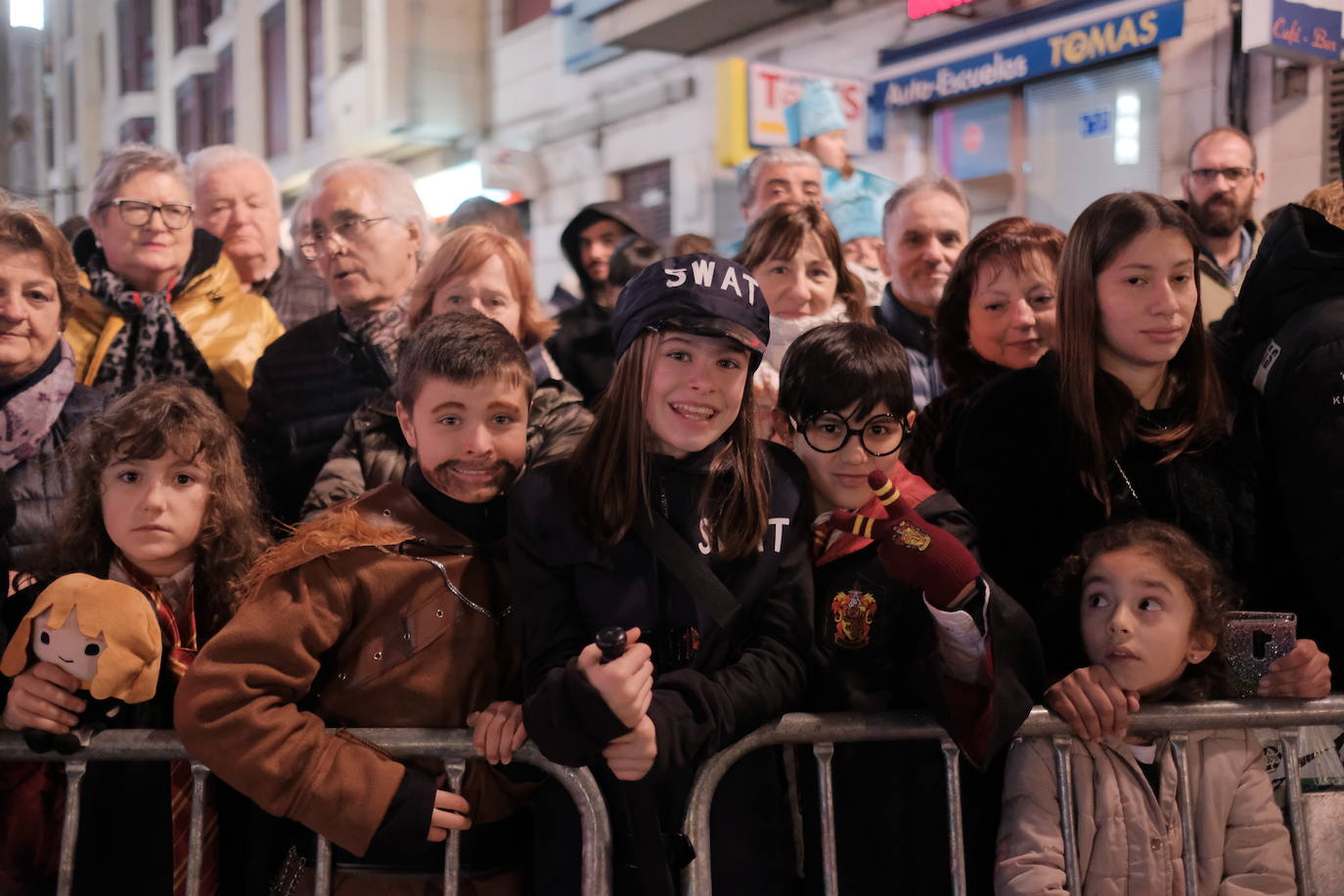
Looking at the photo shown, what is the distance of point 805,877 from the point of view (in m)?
2.60

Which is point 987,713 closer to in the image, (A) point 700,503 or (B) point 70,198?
(A) point 700,503

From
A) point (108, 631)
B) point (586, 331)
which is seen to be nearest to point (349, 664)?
point (108, 631)

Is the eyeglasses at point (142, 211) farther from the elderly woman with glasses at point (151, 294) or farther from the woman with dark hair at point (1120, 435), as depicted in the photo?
the woman with dark hair at point (1120, 435)

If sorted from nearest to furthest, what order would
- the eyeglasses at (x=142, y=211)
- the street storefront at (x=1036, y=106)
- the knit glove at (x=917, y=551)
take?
the knit glove at (x=917, y=551) → the eyeglasses at (x=142, y=211) → the street storefront at (x=1036, y=106)

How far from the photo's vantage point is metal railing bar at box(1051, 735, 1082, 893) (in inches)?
95.1

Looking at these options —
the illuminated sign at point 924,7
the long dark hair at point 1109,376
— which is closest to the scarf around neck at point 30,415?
the long dark hair at point 1109,376

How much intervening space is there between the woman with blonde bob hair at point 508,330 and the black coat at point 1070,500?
1.06 m

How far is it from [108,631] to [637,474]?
1.16 m

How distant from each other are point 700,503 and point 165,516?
4.07 feet

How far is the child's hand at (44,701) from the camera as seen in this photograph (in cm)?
241

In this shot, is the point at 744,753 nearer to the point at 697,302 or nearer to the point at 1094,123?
the point at 697,302

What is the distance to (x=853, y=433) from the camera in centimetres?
258

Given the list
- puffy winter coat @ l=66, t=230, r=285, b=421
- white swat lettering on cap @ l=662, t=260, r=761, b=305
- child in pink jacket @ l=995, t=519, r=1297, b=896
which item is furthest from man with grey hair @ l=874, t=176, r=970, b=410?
puffy winter coat @ l=66, t=230, r=285, b=421

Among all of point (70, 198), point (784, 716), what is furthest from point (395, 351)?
point (70, 198)
